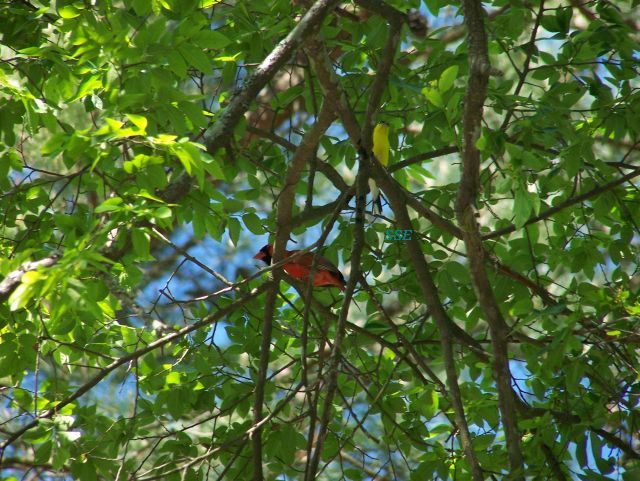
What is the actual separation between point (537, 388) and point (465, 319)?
52 centimetres

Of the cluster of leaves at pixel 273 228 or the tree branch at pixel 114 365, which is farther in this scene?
the tree branch at pixel 114 365

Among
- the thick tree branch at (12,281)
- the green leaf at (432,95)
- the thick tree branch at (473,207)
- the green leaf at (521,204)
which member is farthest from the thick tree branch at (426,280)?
the thick tree branch at (12,281)

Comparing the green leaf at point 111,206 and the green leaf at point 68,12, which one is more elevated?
the green leaf at point 68,12

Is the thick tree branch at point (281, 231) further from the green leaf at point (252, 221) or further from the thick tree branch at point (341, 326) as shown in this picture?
the thick tree branch at point (341, 326)

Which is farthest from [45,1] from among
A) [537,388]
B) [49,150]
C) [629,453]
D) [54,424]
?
[629,453]

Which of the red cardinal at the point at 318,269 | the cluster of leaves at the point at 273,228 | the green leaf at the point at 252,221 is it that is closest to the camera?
the cluster of leaves at the point at 273,228

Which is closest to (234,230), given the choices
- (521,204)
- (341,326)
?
(341,326)

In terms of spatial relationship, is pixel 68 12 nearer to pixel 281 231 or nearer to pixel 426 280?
pixel 281 231

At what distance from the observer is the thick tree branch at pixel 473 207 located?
2.36 m

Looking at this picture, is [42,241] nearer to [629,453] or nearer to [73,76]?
[73,76]

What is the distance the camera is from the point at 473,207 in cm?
249

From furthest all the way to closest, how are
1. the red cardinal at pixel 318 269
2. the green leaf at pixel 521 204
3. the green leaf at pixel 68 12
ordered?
the red cardinal at pixel 318 269
the green leaf at pixel 68 12
the green leaf at pixel 521 204

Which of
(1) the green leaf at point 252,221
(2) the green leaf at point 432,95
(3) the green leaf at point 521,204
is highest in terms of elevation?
(1) the green leaf at point 252,221

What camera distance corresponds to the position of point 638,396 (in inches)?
114
